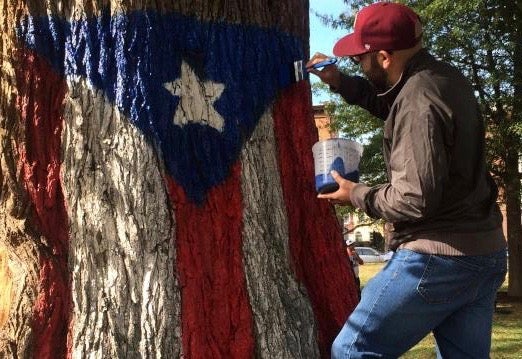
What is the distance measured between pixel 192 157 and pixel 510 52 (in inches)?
508

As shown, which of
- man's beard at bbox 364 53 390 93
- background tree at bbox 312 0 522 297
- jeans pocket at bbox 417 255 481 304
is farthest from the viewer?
background tree at bbox 312 0 522 297

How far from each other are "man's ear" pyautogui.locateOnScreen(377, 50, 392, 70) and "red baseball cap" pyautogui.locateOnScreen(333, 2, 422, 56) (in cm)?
4

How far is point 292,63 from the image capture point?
322cm

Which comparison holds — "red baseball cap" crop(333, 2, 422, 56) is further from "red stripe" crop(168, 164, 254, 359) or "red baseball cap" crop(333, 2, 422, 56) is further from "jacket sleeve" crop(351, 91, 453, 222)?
"red stripe" crop(168, 164, 254, 359)

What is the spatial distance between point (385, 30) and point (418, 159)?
1.82 feet

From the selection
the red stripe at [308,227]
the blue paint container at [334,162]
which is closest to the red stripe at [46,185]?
the red stripe at [308,227]

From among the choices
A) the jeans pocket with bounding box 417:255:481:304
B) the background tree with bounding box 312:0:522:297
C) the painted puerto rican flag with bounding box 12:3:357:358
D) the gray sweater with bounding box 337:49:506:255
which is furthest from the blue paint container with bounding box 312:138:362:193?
the background tree with bounding box 312:0:522:297

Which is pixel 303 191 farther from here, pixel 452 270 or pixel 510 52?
pixel 510 52

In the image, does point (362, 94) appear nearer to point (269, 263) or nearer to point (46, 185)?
point (269, 263)

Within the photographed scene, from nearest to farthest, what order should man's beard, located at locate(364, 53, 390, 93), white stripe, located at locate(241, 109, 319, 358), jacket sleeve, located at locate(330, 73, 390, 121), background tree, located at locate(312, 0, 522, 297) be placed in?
man's beard, located at locate(364, 53, 390, 93), white stripe, located at locate(241, 109, 319, 358), jacket sleeve, located at locate(330, 73, 390, 121), background tree, located at locate(312, 0, 522, 297)

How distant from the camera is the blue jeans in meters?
2.39

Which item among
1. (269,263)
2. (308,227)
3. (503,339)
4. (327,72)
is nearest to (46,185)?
(269,263)

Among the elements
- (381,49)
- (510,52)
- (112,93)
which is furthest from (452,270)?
(510,52)

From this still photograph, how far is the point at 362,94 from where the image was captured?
3172 millimetres
